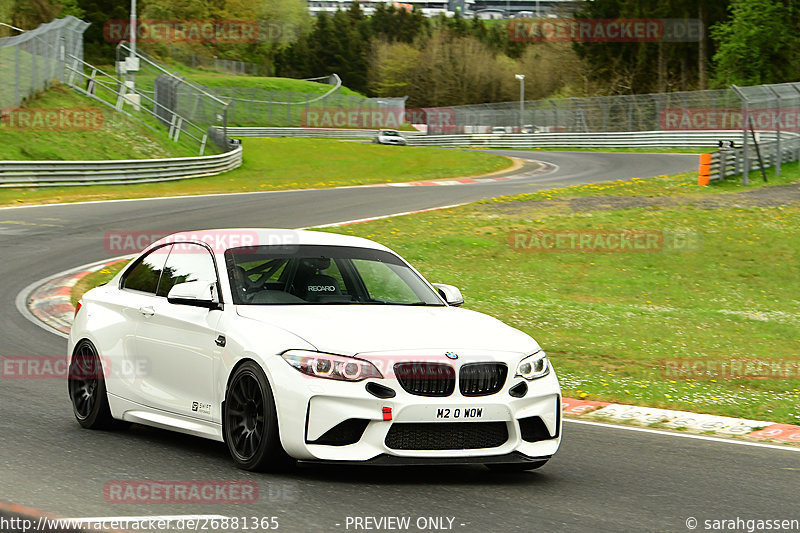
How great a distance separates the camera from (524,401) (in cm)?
662

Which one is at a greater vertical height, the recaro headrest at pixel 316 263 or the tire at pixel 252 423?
the recaro headrest at pixel 316 263

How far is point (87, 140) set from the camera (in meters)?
39.9

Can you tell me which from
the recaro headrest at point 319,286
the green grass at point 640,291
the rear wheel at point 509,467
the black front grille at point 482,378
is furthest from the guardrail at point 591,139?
the black front grille at point 482,378

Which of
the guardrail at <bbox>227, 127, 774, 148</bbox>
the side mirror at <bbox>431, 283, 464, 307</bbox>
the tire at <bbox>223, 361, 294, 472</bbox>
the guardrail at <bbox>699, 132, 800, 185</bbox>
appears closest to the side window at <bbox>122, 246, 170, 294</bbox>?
the tire at <bbox>223, 361, 294, 472</bbox>

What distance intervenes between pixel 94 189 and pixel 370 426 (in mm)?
29195

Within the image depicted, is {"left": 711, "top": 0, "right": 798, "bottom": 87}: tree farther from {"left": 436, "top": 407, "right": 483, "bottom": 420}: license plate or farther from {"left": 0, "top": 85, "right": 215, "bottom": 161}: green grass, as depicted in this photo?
{"left": 436, "top": 407, "right": 483, "bottom": 420}: license plate

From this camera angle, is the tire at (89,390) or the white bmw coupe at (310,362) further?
the tire at (89,390)

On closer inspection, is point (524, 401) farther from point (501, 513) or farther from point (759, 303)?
point (759, 303)

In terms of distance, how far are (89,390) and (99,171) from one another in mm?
27961

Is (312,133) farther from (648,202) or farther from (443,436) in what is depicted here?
(443,436)

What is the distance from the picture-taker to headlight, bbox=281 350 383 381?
6.28 meters

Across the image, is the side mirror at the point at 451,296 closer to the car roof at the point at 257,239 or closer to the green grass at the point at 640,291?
the car roof at the point at 257,239

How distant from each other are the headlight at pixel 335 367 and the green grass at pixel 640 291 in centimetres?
509

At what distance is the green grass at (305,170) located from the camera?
107 feet
